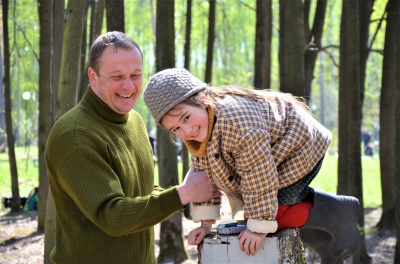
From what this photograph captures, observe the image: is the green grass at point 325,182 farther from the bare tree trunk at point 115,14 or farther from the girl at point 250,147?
the girl at point 250,147

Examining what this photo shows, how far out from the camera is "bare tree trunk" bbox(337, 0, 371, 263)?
674 centimetres

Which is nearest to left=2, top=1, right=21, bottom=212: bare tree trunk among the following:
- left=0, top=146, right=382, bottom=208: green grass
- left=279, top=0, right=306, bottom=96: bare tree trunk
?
left=0, top=146, right=382, bottom=208: green grass

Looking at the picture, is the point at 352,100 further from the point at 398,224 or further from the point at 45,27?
the point at 45,27

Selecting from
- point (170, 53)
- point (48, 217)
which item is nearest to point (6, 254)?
point (48, 217)

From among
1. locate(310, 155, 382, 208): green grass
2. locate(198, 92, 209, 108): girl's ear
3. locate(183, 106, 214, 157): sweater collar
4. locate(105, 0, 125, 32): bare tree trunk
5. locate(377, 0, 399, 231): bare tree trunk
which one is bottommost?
locate(310, 155, 382, 208): green grass

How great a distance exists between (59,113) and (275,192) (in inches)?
101

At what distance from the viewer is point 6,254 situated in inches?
302

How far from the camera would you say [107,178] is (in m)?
2.95

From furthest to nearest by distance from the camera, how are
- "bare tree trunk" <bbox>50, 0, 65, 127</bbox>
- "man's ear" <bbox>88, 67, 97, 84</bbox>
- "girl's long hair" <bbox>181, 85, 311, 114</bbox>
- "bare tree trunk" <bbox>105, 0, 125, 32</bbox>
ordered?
"bare tree trunk" <bbox>50, 0, 65, 127</bbox> → "bare tree trunk" <bbox>105, 0, 125, 32</bbox> → "man's ear" <bbox>88, 67, 97, 84</bbox> → "girl's long hair" <bbox>181, 85, 311, 114</bbox>

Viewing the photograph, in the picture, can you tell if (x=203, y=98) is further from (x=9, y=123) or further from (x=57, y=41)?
(x=9, y=123)

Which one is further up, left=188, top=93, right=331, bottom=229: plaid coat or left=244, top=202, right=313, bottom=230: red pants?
left=188, top=93, right=331, bottom=229: plaid coat

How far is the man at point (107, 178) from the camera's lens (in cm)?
292

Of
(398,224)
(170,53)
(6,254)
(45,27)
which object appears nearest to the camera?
(398,224)

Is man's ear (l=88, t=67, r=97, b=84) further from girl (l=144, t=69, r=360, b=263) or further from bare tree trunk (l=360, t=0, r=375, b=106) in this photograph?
bare tree trunk (l=360, t=0, r=375, b=106)
